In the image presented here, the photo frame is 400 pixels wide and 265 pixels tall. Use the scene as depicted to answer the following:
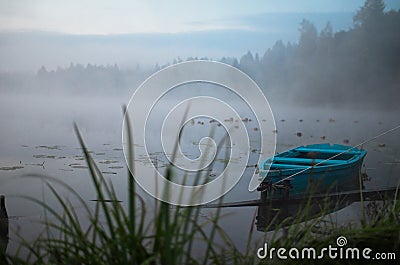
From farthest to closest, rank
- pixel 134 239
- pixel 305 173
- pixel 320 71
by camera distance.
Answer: pixel 320 71
pixel 305 173
pixel 134 239

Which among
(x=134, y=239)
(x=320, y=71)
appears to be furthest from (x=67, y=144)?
(x=134, y=239)

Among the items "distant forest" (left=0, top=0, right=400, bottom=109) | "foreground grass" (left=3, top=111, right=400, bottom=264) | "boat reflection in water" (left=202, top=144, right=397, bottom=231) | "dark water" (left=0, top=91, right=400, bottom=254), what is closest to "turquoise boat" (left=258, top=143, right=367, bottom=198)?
"boat reflection in water" (left=202, top=144, right=397, bottom=231)

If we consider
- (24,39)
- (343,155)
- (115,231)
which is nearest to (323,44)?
(343,155)

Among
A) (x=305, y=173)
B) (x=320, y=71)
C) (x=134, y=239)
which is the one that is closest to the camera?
(x=134, y=239)

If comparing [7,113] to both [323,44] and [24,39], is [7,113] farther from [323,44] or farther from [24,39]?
[323,44]

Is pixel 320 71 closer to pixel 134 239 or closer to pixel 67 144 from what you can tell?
pixel 67 144

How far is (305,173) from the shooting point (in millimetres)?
2701

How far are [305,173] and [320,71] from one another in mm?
660

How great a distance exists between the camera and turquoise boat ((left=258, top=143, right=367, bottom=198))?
2.68 m

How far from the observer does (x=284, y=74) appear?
9.66 ft

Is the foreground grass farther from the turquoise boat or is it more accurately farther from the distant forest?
the distant forest

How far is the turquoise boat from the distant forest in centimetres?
34

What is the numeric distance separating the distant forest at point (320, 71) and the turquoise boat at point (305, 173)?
0.34 metres

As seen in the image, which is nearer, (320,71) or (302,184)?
(302,184)
